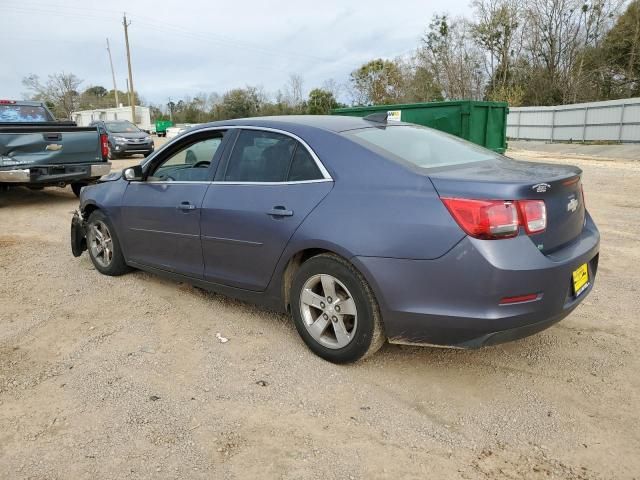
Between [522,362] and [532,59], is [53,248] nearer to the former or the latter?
[522,362]

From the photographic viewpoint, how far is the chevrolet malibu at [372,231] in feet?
9.05

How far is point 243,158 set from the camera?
3.91m

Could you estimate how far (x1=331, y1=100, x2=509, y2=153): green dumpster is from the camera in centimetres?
1308

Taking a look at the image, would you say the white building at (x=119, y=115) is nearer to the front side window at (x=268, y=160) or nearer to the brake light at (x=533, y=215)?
the front side window at (x=268, y=160)

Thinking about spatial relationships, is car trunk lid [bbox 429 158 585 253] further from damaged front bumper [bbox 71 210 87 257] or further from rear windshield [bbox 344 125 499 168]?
damaged front bumper [bbox 71 210 87 257]

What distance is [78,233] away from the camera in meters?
5.58

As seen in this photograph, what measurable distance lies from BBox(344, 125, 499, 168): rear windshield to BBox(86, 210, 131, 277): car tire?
2734 mm

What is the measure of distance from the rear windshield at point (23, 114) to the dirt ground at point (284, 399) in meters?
7.58

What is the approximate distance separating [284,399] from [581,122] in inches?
1122

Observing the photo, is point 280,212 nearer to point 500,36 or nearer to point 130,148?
point 130,148

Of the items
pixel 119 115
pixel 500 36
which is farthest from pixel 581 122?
pixel 119 115

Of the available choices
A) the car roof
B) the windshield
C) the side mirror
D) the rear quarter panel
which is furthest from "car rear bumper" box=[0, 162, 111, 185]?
the windshield

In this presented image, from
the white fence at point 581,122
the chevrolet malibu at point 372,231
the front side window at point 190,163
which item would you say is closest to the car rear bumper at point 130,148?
the front side window at point 190,163

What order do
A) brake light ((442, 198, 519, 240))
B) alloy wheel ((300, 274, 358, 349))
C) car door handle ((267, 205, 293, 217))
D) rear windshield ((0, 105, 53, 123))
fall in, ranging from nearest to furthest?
brake light ((442, 198, 519, 240)), alloy wheel ((300, 274, 358, 349)), car door handle ((267, 205, 293, 217)), rear windshield ((0, 105, 53, 123))
